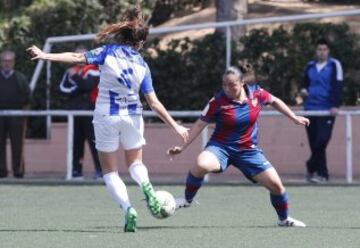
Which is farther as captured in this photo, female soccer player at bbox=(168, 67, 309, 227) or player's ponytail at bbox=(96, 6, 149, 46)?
female soccer player at bbox=(168, 67, 309, 227)

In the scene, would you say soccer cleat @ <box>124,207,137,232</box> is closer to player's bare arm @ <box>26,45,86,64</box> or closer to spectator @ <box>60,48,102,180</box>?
player's bare arm @ <box>26,45,86,64</box>

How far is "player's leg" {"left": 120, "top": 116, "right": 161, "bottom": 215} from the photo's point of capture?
10031 mm

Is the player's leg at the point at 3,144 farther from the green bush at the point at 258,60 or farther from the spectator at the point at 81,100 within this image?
the green bush at the point at 258,60

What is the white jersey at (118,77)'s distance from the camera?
10.1 m

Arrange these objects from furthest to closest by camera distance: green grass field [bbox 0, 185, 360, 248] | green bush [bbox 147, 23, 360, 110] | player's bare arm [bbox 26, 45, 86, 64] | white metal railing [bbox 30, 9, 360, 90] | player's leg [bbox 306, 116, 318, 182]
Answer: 1. green bush [bbox 147, 23, 360, 110]
2. white metal railing [bbox 30, 9, 360, 90]
3. player's leg [bbox 306, 116, 318, 182]
4. player's bare arm [bbox 26, 45, 86, 64]
5. green grass field [bbox 0, 185, 360, 248]

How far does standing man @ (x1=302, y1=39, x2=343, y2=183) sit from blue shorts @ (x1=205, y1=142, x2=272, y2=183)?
5582mm

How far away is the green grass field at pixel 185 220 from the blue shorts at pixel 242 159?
0.51m

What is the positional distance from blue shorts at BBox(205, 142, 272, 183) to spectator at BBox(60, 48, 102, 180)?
616 cm

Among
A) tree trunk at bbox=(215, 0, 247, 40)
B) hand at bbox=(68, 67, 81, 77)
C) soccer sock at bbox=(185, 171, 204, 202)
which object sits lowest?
soccer sock at bbox=(185, 171, 204, 202)

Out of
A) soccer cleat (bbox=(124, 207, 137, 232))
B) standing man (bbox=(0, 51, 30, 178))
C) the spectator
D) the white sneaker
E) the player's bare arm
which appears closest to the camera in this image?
the player's bare arm

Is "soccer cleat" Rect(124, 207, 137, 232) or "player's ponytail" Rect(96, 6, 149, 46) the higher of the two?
"player's ponytail" Rect(96, 6, 149, 46)

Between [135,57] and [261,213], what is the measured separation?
2889 millimetres

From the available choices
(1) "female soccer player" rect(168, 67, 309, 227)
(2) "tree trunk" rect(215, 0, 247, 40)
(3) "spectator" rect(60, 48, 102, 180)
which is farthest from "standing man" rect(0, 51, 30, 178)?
(1) "female soccer player" rect(168, 67, 309, 227)

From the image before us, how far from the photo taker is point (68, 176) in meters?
17.1
